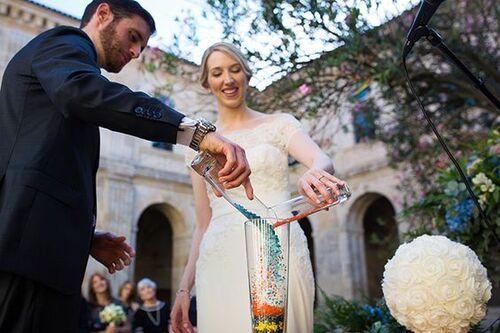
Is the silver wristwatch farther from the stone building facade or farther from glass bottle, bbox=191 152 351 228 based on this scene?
the stone building facade

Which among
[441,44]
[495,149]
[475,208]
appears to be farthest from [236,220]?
[495,149]

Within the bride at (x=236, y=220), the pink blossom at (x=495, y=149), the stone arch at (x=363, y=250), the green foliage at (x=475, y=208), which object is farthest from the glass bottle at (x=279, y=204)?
the stone arch at (x=363, y=250)

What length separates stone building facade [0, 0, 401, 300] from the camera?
45.4 feet

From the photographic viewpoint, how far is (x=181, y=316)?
207 cm

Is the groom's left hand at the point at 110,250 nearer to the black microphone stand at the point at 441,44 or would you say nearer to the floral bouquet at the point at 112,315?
the black microphone stand at the point at 441,44

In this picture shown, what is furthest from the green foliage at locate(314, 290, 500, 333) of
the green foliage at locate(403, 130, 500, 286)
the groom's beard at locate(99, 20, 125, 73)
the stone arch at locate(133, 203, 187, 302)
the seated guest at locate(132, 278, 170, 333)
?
the stone arch at locate(133, 203, 187, 302)

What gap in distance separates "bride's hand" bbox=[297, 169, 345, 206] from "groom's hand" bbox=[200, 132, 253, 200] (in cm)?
17

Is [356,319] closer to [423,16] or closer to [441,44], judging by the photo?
[441,44]

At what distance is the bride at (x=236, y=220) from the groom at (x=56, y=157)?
0.69 m

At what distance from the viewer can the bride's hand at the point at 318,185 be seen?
126 cm

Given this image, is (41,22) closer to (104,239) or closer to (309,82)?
(309,82)

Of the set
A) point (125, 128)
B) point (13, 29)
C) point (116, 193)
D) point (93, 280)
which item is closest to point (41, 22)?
point (13, 29)

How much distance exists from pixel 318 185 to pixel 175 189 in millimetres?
15057

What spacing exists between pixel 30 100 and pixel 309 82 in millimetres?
3973
